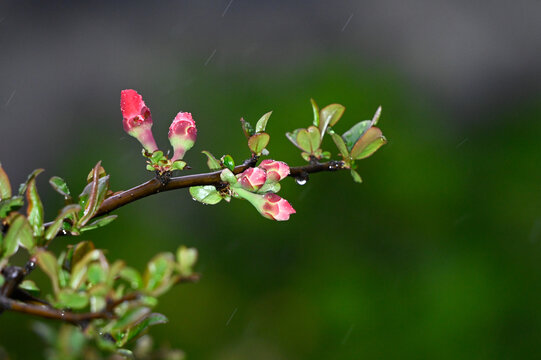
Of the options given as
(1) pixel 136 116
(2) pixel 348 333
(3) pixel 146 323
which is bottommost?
(2) pixel 348 333

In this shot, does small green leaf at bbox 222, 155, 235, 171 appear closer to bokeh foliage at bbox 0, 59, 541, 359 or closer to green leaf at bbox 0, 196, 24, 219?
green leaf at bbox 0, 196, 24, 219

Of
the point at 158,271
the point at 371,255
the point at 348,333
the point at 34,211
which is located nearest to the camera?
the point at 158,271

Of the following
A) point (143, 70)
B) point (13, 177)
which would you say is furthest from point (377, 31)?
point (13, 177)

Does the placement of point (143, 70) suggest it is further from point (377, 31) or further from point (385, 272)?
point (385, 272)

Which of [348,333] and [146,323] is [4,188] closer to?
[146,323]

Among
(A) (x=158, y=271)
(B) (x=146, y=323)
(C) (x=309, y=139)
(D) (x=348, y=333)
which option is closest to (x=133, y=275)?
(A) (x=158, y=271)
